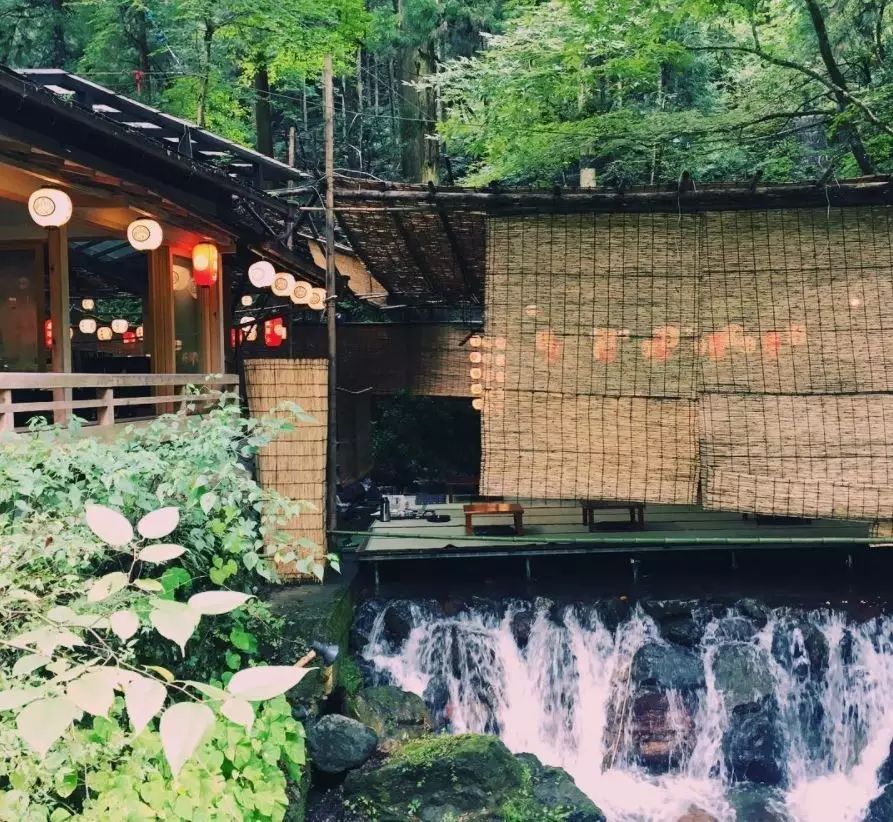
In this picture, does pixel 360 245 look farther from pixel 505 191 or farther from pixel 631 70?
pixel 631 70

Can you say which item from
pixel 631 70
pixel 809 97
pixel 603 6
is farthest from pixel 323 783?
pixel 809 97

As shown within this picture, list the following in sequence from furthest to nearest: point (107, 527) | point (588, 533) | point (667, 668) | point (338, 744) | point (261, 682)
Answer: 1. point (588, 533)
2. point (667, 668)
3. point (338, 744)
4. point (107, 527)
5. point (261, 682)

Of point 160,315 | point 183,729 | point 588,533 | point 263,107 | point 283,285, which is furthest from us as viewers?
point 263,107

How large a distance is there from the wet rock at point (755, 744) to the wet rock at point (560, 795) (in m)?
2.18

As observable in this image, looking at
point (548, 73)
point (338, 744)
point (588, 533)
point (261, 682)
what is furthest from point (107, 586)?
point (548, 73)

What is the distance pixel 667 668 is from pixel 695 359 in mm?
3850

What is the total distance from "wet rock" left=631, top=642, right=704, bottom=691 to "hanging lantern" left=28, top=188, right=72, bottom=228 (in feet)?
26.7

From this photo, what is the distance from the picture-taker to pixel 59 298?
8062mm

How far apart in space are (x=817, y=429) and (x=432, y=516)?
6.25 m

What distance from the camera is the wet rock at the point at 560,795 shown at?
24.9 feet

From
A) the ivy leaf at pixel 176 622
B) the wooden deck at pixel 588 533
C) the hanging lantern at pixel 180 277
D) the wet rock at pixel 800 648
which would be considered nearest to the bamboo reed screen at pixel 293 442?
the wooden deck at pixel 588 533

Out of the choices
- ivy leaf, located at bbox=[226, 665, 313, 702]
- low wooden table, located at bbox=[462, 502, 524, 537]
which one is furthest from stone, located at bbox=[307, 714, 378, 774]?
ivy leaf, located at bbox=[226, 665, 313, 702]

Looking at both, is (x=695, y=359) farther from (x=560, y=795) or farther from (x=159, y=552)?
(x=159, y=552)

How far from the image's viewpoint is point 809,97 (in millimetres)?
11617
